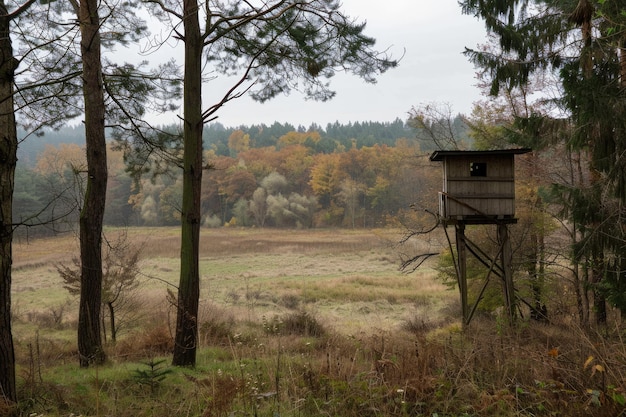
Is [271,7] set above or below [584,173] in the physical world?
above

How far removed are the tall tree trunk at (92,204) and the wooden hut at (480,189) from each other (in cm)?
606

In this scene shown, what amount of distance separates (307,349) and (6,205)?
5.05 metres

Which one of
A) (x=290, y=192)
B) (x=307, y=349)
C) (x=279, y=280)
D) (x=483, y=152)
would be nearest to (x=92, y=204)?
(x=307, y=349)

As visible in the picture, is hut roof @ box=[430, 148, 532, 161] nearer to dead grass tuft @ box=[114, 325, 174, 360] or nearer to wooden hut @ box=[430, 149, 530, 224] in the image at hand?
wooden hut @ box=[430, 149, 530, 224]

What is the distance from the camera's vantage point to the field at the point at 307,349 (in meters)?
3.22

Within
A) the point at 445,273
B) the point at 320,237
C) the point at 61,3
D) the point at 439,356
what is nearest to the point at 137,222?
the point at 320,237

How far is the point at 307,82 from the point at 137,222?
2053 inches

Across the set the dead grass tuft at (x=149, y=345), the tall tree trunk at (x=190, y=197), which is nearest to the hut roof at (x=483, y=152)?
the tall tree trunk at (x=190, y=197)

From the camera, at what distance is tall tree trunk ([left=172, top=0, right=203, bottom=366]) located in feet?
20.6

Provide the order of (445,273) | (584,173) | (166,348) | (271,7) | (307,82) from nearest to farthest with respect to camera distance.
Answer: (271,7) → (307,82) → (166,348) → (584,173) → (445,273)

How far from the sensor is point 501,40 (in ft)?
28.6

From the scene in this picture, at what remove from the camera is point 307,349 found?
7.50m

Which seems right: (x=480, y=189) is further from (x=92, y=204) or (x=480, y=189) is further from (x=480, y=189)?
(x=92, y=204)

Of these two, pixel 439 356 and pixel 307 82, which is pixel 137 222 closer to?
pixel 307 82
